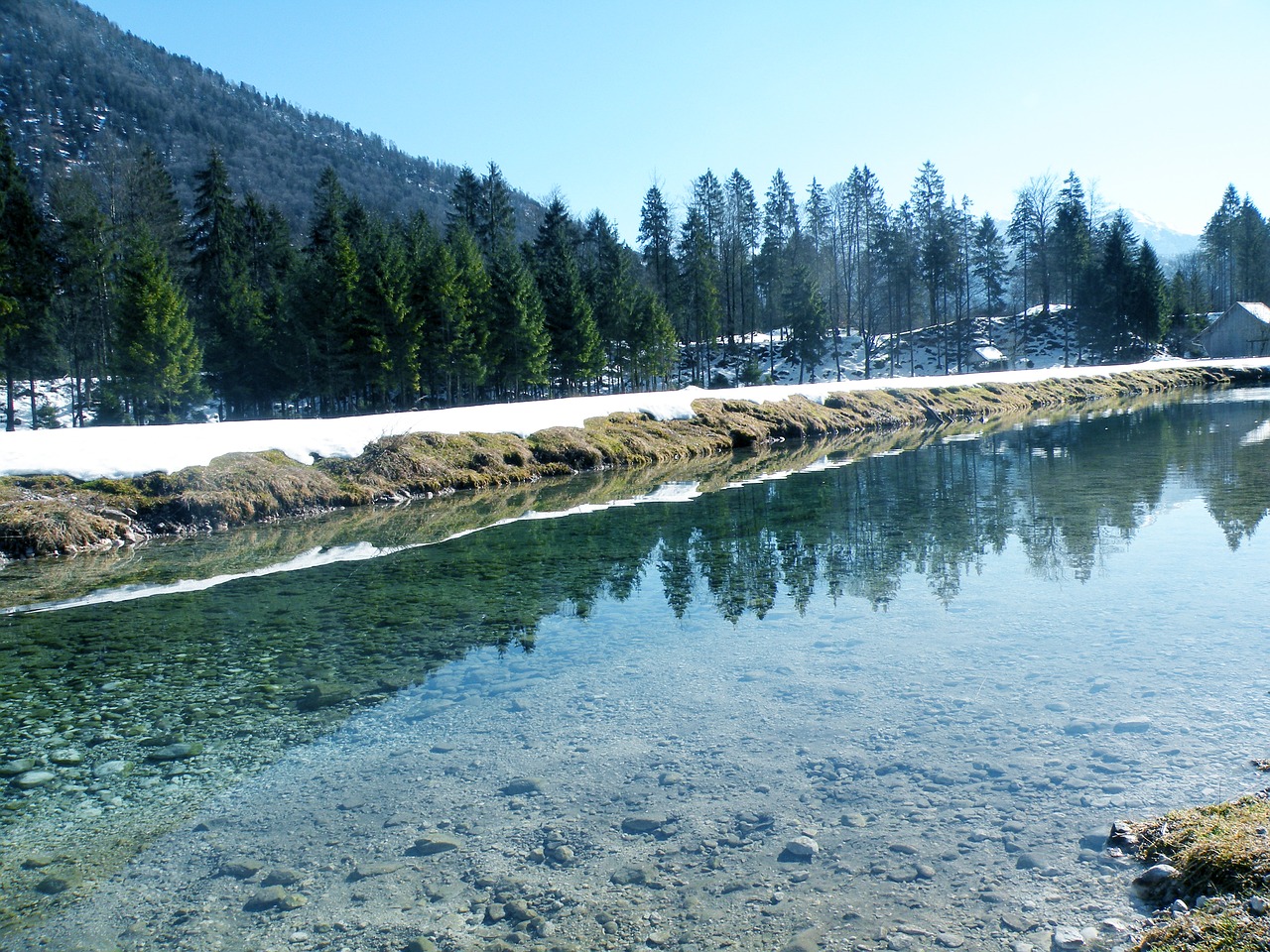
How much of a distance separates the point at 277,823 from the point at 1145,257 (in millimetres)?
81441

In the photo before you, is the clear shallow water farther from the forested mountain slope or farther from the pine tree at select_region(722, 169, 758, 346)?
the forested mountain slope

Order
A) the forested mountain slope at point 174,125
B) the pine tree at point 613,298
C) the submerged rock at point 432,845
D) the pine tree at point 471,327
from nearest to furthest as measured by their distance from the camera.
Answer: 1. the submerged rock at point 432,845
2. the pine tree at point 471,327
3. the pine tree at point 613,298
4. the forested mountain slope at point 174,125

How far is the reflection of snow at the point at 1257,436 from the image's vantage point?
19484 millimetres

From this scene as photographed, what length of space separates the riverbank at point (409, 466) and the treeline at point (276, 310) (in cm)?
1589

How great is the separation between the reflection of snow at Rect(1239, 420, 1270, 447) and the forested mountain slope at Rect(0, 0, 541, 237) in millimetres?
130939

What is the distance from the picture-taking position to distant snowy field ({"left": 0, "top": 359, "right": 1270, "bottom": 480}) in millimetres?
14383

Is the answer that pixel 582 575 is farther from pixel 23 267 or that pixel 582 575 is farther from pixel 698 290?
pixel 698 290

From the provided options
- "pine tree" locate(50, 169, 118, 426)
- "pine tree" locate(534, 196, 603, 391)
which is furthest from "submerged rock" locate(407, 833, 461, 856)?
"pine tree" locate(534, 196, 603, 391)

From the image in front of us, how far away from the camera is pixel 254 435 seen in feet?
58.3

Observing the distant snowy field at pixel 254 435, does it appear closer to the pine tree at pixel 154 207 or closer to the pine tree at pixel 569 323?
the pine tree at pixel 569 323

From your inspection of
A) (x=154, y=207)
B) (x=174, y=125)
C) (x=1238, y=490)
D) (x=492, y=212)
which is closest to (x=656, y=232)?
(x=492, y=212)

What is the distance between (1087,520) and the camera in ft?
36.1

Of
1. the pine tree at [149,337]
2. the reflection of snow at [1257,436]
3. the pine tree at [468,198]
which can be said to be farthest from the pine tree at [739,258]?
the reflection of snow at [1257,436]

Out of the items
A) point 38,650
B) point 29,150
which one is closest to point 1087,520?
point 38,650
